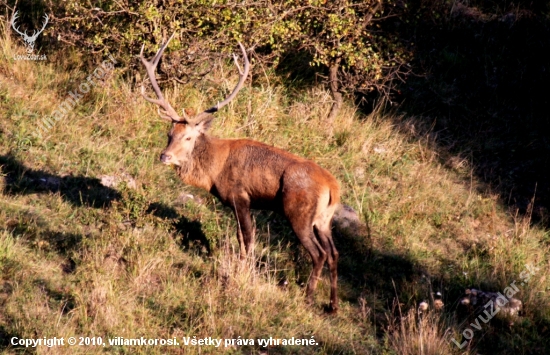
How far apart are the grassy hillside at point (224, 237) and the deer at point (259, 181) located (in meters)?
0.46

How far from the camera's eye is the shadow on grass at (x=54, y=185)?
9.78m

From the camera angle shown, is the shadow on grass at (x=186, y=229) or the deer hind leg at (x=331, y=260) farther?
the shadow on grass at (x=186, y=229)

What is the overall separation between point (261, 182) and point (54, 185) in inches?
117

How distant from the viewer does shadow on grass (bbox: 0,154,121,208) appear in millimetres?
9782

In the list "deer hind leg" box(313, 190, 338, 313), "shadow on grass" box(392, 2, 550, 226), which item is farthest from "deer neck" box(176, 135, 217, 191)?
"shadow on grass" box(392, 2, 550, 226)

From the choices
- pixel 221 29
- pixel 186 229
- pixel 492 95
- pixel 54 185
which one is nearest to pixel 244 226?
pixel 186 229

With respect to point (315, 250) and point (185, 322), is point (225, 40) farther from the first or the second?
point (185, 322)

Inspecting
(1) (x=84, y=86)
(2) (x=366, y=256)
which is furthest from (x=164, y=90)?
(2) (x=366, y=256)

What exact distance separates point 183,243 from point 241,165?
1.22m

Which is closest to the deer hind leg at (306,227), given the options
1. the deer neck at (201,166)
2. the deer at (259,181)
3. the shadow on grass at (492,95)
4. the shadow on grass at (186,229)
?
the deer at (259,181)

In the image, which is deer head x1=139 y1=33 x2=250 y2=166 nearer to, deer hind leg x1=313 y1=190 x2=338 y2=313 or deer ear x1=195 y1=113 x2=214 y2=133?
deer ear x1=195 y1=113 x2=214 y2=133

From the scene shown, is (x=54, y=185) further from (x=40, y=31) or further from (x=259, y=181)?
(x=40, y=31)

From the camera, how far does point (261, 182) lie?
8695mm

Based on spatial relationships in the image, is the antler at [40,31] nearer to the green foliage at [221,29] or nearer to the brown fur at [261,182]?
the green foliage at [221,29]
